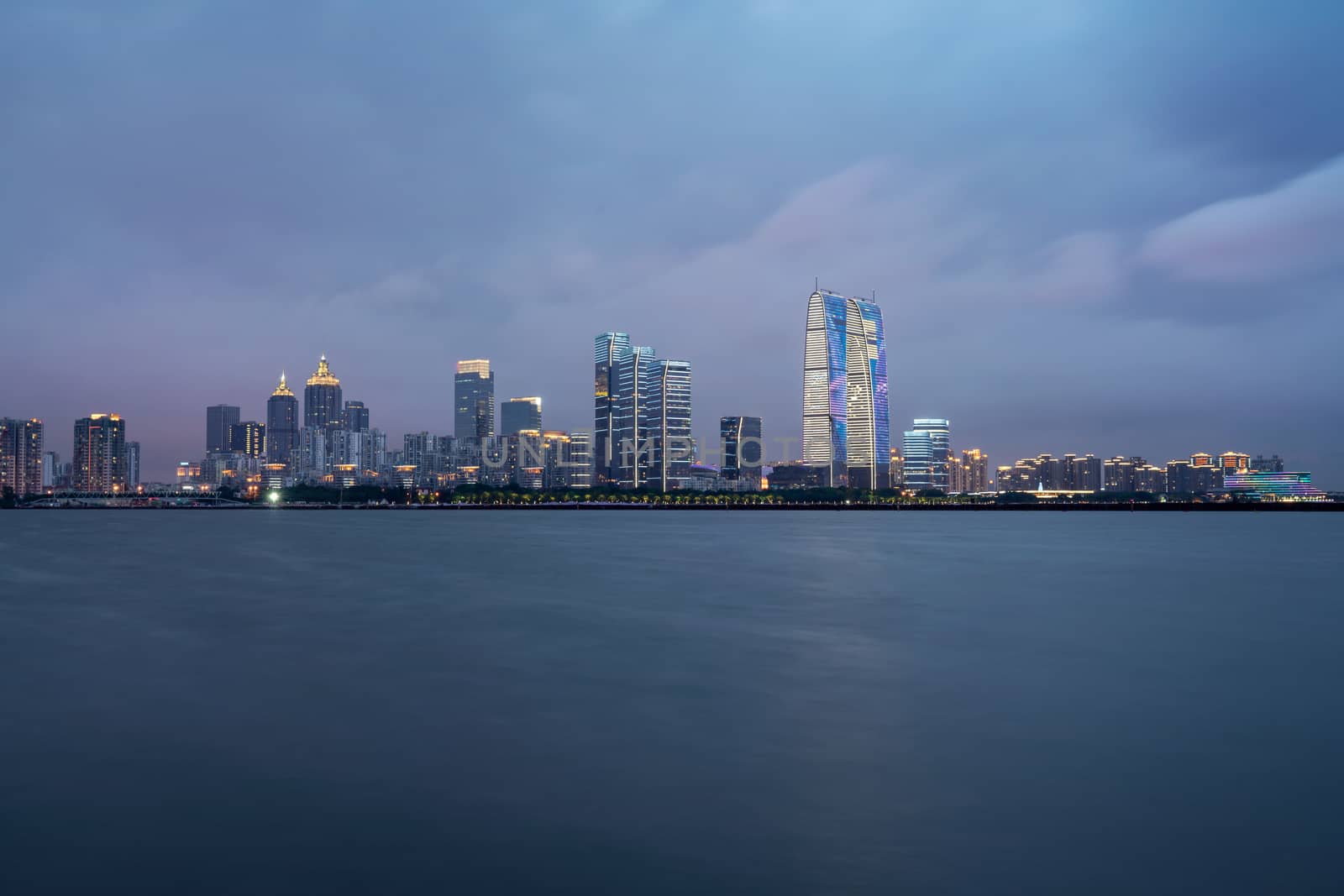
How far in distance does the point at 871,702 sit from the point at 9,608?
35.6m

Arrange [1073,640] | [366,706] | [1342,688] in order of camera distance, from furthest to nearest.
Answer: [1073,640] < [1342,688] < [366,706]

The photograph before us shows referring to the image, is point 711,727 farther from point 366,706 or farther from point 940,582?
point 940,582

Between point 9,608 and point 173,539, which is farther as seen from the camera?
point 173,539

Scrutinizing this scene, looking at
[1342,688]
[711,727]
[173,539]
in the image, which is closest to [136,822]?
[711,727]

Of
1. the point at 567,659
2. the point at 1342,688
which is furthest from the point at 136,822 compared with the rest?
the point at 1342,688

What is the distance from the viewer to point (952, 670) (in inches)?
846

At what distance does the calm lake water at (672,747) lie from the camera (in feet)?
31.4

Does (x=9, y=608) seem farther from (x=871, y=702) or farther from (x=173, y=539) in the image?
(x=173, y=539)

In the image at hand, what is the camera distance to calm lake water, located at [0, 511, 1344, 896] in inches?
377

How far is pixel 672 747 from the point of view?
14.4 metres

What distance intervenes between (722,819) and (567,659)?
1278 centimetres

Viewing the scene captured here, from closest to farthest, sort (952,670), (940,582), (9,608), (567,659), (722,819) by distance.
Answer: (722,819) < (952,670) < (567,659) < (9,608) < (940,582)

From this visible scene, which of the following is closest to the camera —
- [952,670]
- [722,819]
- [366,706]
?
[722,819]

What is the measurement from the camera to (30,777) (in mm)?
12836
